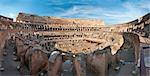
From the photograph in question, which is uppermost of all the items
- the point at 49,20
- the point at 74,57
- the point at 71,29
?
the point at 49,20

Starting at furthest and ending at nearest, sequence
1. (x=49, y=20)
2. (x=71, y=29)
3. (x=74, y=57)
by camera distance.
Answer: (x=49, y=20) < (x=71, y=29) < (x=74, y=57)

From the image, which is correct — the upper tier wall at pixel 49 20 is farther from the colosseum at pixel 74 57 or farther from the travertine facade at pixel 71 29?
the colosseum at pixel 74 57

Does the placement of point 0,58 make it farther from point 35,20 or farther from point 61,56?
point 35,20

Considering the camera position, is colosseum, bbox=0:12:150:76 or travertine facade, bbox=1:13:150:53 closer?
colosseum, bbox=0:12:150:76

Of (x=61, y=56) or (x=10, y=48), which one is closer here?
(x=61, y=56)

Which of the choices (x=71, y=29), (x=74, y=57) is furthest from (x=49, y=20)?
(x=74, y=57)

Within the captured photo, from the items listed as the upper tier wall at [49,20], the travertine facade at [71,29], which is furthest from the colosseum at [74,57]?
the upper tier wall at [49,20]

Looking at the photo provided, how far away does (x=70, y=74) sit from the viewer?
A: 1773 centimetres

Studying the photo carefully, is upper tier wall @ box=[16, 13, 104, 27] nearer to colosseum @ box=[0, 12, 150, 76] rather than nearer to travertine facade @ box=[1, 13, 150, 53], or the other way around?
travertine facade @ box=[1, 13, 150, 53]

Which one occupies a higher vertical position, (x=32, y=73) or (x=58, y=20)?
(x=58, y=20)

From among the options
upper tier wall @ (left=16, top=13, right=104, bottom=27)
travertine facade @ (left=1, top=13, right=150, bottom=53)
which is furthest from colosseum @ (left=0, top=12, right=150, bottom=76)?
upper tier wall @ (left=16, top=13, right=104, bottom=27)

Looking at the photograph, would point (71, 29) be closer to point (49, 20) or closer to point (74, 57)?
point (49, 20)

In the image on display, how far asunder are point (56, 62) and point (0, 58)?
23.3 feet

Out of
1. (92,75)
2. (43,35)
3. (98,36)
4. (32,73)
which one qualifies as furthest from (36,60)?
(98,36)
